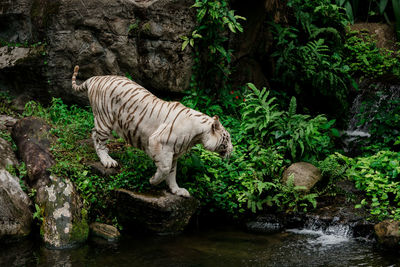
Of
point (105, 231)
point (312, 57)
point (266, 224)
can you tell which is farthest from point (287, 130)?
point (105, 231)

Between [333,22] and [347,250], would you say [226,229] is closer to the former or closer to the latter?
[347,250]

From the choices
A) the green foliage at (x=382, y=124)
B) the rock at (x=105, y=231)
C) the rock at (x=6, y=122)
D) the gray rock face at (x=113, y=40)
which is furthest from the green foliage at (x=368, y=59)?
the rock at (x=6, y=122)

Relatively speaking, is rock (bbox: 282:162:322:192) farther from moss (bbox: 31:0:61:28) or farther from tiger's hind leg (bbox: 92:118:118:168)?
moss (bbox: 31:0:61:28)

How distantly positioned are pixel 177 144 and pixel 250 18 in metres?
4.34

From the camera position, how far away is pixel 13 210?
16.4 ft

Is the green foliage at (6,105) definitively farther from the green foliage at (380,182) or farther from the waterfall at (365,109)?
the waterfall at (365,109)

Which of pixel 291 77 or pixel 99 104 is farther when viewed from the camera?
pixel 291 77

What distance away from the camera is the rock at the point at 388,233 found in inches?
188

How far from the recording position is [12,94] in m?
7.49

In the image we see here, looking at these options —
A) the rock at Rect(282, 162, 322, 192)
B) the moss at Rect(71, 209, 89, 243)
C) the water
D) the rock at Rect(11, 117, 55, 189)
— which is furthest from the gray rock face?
the water

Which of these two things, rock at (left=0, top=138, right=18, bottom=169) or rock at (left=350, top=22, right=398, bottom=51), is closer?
rock at (left=0, top=138, right=18, bottom=169)

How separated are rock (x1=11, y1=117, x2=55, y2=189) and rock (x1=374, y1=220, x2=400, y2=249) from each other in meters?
4.32

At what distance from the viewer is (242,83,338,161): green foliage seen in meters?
6.46

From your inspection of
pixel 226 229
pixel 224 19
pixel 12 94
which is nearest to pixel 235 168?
pixel 226 229
